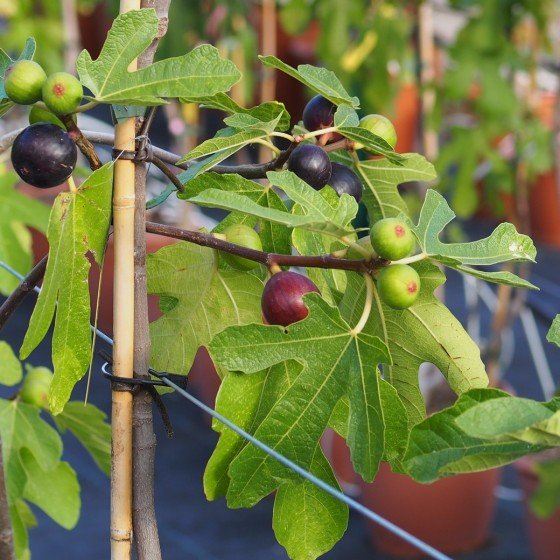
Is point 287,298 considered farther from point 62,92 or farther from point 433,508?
point 433,508

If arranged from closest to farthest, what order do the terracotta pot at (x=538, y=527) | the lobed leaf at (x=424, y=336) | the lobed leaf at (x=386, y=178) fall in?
1. the lobed leaf at (x=424, y=336)
2. the lobed leaf at (x=386, y=178)
3. the terracotta pot at (x=538, y=527)

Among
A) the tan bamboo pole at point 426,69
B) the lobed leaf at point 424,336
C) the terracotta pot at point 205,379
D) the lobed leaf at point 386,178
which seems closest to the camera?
the lobed leaf at point 424,336

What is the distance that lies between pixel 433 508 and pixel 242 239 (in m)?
1.91

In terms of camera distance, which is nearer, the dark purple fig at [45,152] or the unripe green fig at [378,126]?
the dark purple fig at [45,152]

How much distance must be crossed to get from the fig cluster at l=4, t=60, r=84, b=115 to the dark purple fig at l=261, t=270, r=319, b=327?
141mm

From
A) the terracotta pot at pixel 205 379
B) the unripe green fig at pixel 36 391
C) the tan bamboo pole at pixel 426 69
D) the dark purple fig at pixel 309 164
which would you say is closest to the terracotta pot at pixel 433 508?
the terracotta pot at pixel 205 379

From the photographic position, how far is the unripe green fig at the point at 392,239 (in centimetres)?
50

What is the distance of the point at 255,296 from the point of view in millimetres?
612

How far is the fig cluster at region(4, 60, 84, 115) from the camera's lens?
51cm

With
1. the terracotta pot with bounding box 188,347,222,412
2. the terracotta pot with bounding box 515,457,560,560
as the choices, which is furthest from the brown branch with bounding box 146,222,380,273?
the terracotta pot with bounding box 188,347,222,412

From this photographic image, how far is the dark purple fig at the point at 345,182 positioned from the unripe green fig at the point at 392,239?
0.41 ft

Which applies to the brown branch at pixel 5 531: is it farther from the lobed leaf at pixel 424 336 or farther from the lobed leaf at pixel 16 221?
the lobed leaf at pixel 16 221

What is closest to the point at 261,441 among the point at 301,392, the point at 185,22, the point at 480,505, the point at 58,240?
the point at 301,392

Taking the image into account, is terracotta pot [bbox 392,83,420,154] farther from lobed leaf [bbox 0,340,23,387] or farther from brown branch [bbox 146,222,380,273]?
brown branch [bbox 146,222,380,273]
